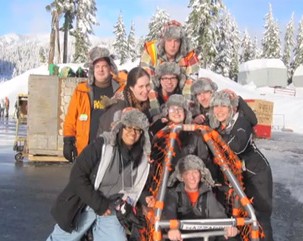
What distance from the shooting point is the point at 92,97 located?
4.46 meters

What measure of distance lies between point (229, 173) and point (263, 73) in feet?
176

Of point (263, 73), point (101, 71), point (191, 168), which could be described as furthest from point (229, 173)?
point (263, 73)

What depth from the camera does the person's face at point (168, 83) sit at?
14.1 ft

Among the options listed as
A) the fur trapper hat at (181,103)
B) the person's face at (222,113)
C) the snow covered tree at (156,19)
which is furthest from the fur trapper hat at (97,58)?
the snow covered tree at (156,19)

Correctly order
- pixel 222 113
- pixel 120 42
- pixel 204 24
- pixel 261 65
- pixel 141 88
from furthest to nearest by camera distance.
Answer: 1. pixel 120 42
2. pixel 261 65
3. pixel 204 24
4. pixel 222 113
5. pixel 141 88

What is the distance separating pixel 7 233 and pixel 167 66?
2923 millimetres

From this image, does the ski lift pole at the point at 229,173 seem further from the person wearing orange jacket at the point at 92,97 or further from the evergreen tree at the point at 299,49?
the evergreen tree at the point at 299,49

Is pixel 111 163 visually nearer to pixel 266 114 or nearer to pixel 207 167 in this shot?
pixel 207 167

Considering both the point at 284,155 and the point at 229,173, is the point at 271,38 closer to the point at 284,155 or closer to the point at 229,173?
the point at 284,155

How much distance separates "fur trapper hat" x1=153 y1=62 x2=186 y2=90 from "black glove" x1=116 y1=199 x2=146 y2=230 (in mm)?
1436

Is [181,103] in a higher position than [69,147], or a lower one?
higher

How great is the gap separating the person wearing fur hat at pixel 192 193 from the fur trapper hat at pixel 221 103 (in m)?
0.44

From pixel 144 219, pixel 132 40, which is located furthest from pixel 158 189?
pixel 132 40

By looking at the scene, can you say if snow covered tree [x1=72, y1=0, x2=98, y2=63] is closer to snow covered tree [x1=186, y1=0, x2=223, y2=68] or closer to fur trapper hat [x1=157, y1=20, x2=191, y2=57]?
snow covered tree [x1=186, y1=0, x2=223, y2=68]
